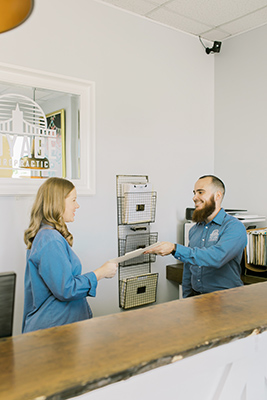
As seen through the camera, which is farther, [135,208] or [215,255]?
[135,208]

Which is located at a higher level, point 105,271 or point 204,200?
point 204,200

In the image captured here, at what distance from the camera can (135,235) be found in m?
3.20

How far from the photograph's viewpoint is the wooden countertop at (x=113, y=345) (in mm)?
741

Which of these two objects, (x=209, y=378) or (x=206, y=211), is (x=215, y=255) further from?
(x=209, y=378)

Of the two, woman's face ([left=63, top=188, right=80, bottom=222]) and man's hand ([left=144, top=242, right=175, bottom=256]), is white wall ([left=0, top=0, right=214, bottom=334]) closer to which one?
woman's face ([left=63, top=188, right=80, bottom=222])

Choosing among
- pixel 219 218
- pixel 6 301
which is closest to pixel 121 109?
pixel 219 218

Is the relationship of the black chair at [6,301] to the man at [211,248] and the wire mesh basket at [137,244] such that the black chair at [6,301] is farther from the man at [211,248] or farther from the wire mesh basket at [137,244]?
the wire mesh basket at [137,244]

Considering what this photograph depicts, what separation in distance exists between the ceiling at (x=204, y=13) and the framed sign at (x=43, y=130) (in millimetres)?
813

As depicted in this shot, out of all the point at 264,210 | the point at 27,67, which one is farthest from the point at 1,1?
the point at 264,210

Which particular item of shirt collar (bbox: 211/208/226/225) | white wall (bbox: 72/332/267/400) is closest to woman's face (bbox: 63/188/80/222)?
shirt collar (bbox: 211/208/226/225)

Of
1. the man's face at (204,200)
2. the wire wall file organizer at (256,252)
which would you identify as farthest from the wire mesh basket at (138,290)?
the man's face at (204,200)

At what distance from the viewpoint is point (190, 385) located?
37.5 inches

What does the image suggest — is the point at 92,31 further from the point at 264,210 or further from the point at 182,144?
the point at 264,210

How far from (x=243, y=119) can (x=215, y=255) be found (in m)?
1.81
